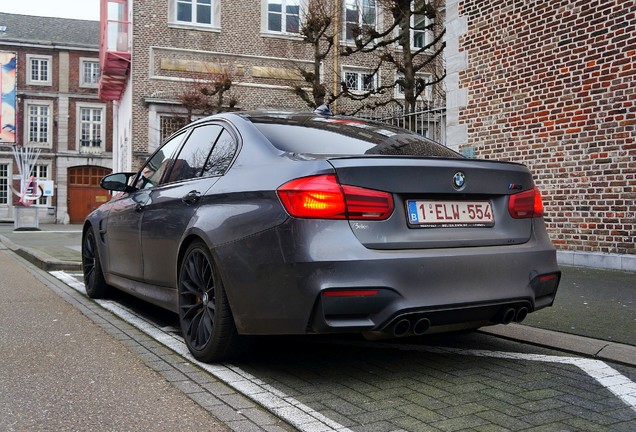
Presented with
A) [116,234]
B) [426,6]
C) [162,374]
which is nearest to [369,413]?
[162,374]

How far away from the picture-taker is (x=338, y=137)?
13.0ft

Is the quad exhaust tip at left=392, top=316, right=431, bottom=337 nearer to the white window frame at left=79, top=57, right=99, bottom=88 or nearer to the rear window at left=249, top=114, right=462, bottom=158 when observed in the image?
the rear window at left=249, top=114, right=462, bottom=158

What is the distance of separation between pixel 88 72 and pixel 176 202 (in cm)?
4602

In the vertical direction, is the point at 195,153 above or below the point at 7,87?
below

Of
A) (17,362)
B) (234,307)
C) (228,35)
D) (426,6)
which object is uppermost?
(228,35)

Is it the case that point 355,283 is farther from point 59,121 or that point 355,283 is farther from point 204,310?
point 59,121

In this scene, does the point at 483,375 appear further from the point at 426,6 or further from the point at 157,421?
the point at 426,6

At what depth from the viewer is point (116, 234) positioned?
552 centimetres

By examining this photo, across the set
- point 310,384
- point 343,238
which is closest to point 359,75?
point 310,384

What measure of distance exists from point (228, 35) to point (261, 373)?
2599 centimetres

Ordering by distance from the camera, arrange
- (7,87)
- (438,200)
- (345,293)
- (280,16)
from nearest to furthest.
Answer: (345,293), (438,200), (280,16), (7,87)

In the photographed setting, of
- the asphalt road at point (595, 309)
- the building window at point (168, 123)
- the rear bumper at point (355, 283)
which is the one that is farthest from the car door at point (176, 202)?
the building window at point (168, 123)

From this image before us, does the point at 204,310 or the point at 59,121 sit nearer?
the point at 204,310

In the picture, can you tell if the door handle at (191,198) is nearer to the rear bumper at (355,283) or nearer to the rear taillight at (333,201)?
the rear bumper at (355,283)
